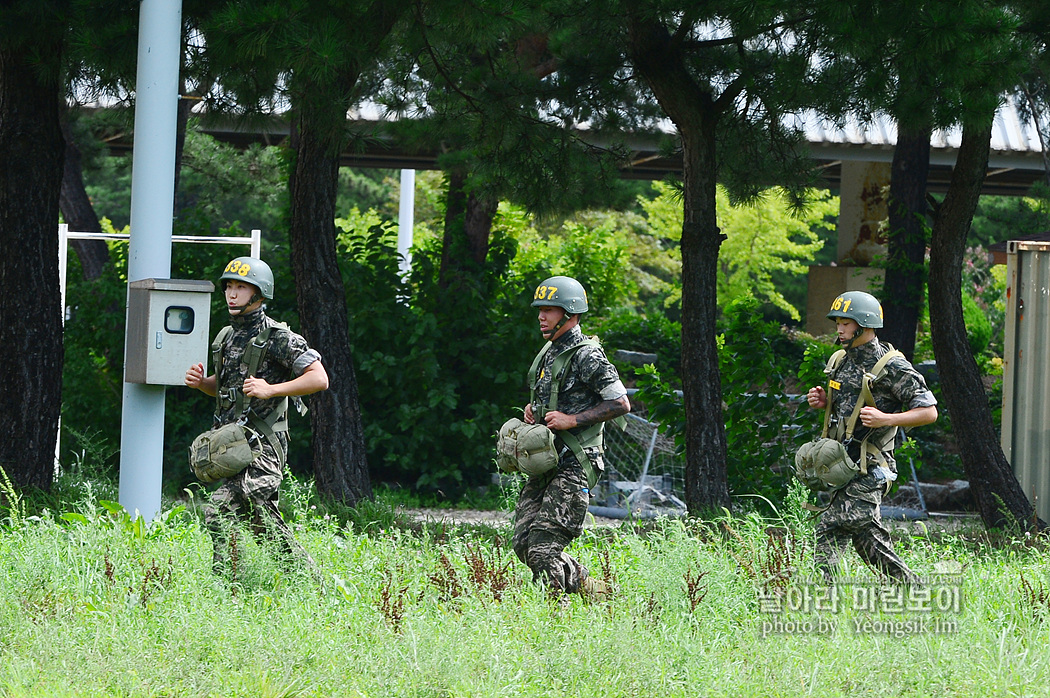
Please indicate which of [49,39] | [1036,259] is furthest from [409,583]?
[1036,259]

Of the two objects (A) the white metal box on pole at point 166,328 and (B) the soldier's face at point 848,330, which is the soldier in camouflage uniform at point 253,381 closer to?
(A) the white metal box on pole at point 166,328

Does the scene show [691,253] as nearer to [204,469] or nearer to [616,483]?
[616,483]

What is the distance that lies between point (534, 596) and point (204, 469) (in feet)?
5.41

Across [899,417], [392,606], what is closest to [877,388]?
[899,417]

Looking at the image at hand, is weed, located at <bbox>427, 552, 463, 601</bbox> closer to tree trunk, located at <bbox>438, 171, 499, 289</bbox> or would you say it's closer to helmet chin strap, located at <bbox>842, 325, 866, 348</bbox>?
helmet chin strap, located at <bbox>842, 325, 866, 348</bbox>

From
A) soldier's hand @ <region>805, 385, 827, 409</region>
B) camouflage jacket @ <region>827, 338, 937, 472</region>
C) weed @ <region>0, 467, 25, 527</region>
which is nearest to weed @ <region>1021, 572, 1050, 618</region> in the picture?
camouflage jacket @ <region>827, 338, 937, 472</region>

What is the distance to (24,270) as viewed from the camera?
7531 millimetres

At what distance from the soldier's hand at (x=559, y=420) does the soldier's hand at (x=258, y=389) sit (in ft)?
4.22

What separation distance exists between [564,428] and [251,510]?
153 centimetres

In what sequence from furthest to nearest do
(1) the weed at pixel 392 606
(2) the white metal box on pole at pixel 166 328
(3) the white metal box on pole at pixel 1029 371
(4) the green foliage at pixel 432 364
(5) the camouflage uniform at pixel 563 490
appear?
(4) the green foliage at pixel 432 364 < (3) the white metal box on pole at pixel 1029 371 < (2) the white metal box on pole at pixel 166 328 < (5) the camouflage uniform at pixel 563 490 < (1) the weed at pixel 392 606

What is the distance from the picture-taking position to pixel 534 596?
5.49 meters

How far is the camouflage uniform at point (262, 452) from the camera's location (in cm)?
550

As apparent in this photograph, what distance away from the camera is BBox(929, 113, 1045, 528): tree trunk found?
28.2ft

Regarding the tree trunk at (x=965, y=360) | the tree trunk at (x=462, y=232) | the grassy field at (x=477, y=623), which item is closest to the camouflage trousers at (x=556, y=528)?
the grassy field at (x=477, y=623)
